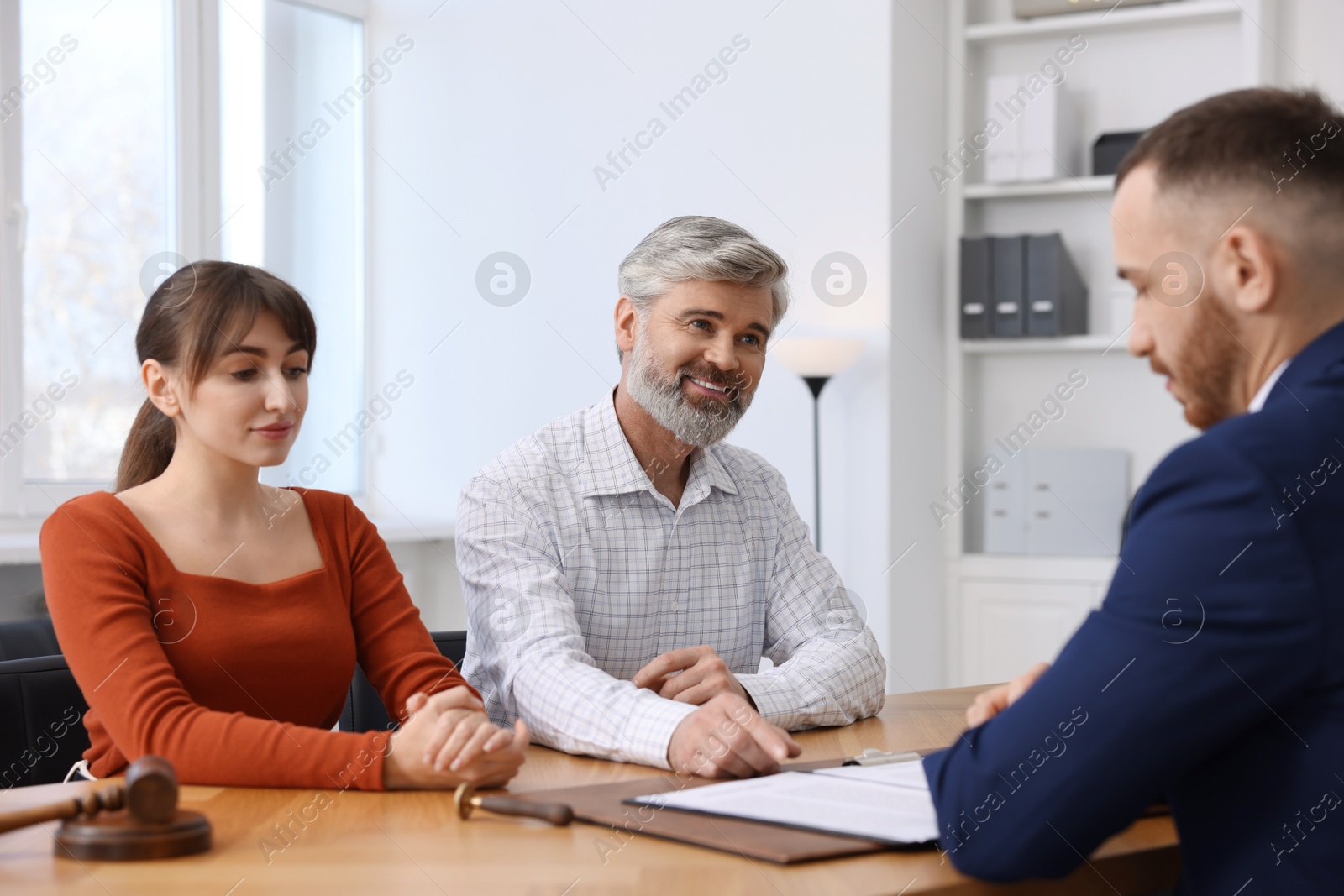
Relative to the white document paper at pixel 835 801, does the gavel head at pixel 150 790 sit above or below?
above

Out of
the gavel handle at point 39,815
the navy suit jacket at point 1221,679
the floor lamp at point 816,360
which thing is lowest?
the gavel handle at point 39,815

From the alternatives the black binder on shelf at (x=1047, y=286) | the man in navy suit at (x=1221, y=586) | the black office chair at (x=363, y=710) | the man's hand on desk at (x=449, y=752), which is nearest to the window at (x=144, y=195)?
the black office chair at (x=363, y=710)

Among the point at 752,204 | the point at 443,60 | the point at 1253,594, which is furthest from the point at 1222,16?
the point at 1253,594

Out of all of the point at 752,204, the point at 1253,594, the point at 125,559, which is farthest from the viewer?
the point at 752,204

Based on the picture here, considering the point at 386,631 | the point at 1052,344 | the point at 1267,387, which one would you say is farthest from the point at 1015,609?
the point at 1267,387

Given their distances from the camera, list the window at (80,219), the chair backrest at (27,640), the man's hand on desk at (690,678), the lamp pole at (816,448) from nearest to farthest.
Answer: the man's hand on desk at (690,678) < the chair backrest at (27,640) < the window at (80,219) < the lamp pole at (816,448)

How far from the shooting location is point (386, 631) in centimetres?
178

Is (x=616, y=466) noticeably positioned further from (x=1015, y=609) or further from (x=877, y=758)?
(x=1015, y=609)

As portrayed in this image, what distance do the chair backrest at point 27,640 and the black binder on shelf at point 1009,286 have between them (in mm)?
2859

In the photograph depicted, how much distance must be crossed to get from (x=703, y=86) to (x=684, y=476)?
2207 millimetres

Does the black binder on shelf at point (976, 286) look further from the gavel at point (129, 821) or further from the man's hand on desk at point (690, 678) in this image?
the gavel at point (129, 821)

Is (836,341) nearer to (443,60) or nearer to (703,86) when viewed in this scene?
(703,86)

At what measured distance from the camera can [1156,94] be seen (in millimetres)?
4031

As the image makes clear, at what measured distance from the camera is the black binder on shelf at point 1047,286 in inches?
152
